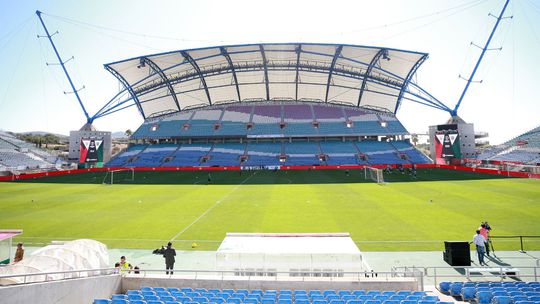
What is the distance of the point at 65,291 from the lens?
7434 mm

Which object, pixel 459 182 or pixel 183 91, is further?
pixel 183 91

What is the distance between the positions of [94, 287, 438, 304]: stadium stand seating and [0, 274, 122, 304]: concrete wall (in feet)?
2.36

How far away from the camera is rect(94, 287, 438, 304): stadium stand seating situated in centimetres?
709

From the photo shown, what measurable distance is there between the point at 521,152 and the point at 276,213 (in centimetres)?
5864

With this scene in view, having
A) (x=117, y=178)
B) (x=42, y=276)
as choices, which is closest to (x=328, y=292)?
(x=42, y=276)

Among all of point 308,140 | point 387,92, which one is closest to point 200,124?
point 308,140

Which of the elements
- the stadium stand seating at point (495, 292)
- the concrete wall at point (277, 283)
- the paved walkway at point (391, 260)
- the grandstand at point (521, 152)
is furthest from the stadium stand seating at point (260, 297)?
the grandstand at point (521, 152)

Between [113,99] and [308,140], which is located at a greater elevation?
[113,99]

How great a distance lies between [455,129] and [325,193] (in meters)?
35.1

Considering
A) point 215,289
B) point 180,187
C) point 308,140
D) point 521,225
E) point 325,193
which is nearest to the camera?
point 215,289

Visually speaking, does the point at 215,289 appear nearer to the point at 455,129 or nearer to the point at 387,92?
the point at 455,129

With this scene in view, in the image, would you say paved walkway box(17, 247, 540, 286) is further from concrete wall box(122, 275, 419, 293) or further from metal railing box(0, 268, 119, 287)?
metal railing box(0, 268, 119, 287)

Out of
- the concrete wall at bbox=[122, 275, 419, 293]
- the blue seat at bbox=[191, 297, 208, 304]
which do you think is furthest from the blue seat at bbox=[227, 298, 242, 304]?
the concrete wall at bbox=[122, 275, 419, 293]

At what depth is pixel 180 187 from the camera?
112ft
